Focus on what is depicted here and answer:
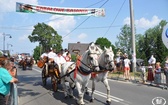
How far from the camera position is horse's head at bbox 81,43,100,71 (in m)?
7.92

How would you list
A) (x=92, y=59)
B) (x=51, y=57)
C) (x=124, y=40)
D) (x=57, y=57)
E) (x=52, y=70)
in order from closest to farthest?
1. (x=92, y=59)
2. (x=57, y=57)
3. (x=52, y=70)
4. (x=51, y=57)
5. (x=124, y=40)

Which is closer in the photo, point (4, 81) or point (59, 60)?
point (4, 81)

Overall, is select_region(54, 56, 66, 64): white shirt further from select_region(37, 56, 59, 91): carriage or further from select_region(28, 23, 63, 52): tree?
select_region(28, 23, 63, 52): tree

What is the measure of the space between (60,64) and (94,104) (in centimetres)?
313

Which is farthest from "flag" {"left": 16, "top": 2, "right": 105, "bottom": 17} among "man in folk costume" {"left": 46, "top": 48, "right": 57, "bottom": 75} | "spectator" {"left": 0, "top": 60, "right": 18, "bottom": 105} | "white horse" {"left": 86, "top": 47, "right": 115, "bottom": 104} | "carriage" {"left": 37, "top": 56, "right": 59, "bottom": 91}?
"spectator" {"left": 0, "top": 60, "right": 18, "bottom": 105}

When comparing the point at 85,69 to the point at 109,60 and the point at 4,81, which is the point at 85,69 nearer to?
the point at 109,60

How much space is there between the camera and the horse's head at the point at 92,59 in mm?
7922

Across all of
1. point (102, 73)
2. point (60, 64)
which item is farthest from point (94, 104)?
point (60, 64)

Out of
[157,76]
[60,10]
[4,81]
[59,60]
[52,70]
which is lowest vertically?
[157,76]

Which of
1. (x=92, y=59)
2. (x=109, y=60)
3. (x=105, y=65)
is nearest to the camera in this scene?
(x=92, y=59)

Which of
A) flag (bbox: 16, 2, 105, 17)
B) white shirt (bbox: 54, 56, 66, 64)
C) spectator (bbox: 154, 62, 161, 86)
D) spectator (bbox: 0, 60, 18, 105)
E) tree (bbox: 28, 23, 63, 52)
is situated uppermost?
tree (bbox: 28, 23, 63, 52)

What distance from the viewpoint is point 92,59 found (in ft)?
26.1

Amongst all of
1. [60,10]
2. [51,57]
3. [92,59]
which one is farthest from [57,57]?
[60,10]

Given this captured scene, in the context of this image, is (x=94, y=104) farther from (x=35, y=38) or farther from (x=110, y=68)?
(x=35, y=38)
